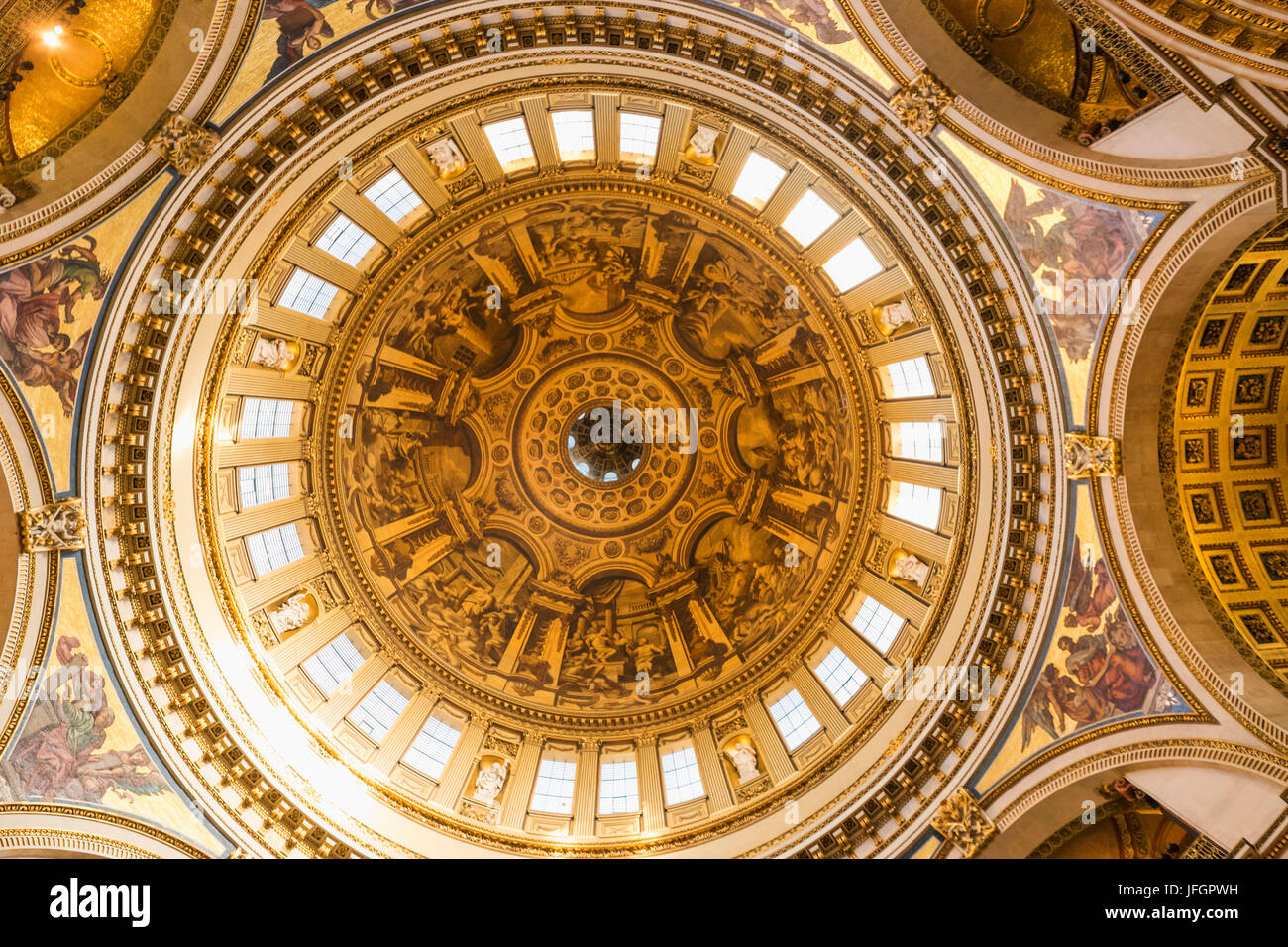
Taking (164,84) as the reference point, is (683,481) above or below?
below

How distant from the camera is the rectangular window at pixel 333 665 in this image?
2158cm

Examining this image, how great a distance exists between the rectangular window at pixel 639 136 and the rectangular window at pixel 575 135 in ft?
2.68

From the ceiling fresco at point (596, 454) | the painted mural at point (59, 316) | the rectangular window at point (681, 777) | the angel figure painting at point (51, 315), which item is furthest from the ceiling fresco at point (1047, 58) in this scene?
the rectangular window at point (681, 777)

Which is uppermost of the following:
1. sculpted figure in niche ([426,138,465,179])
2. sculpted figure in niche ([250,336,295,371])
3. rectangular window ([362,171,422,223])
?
sculpted figure in niche ([426,138,465,179])

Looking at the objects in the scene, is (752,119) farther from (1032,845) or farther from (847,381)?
(1032,845)

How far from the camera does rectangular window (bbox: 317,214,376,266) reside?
65.2 feet

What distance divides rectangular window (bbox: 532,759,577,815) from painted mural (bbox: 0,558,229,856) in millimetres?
8649

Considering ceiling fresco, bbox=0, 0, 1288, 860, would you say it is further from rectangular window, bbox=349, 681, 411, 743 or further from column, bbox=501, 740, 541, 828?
rectangular window, bbox=349, 681, 411, 743

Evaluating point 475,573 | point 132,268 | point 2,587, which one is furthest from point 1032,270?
point 2,587

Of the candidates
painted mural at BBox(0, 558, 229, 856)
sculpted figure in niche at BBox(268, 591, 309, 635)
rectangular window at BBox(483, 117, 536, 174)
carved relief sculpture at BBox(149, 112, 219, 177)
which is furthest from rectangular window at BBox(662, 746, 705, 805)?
carved relief sculpture at BBox(149, 112, 219, 177)

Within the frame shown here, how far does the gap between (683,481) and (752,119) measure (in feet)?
46.3

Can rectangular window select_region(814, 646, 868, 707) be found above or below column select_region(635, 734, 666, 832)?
above

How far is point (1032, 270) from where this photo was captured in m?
15.2

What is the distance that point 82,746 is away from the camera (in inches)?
628
